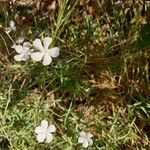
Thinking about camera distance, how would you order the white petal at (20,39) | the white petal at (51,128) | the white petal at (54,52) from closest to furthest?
the white petal at (54,52), the white petal at (51,128), the white petal at (20,39)

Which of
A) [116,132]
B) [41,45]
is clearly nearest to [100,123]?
[116,132]

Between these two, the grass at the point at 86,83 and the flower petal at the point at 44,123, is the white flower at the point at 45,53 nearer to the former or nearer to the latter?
the grass at the point at 86,83

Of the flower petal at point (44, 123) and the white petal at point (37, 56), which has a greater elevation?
the white petal at point (37, 56)

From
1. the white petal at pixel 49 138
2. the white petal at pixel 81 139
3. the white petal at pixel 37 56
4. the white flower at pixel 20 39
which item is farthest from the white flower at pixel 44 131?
the white flower at pixel 20 39

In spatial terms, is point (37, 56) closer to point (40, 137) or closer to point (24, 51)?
point (24, 51)

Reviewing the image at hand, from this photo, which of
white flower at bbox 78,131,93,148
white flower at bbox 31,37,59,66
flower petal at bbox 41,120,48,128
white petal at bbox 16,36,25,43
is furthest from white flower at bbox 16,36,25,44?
white flower at bbox 78,131,93,148

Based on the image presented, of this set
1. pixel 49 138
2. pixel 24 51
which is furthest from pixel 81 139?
pixel 24 51

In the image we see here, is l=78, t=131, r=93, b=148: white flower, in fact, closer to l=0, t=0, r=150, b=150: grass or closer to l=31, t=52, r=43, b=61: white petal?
l=0, t=0, r=150, b=150: grass
